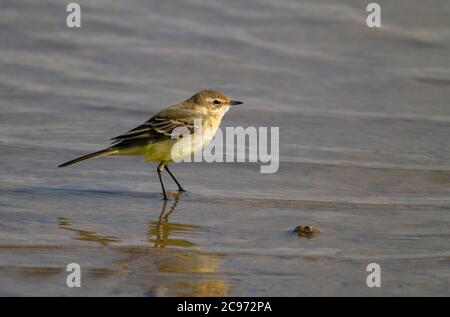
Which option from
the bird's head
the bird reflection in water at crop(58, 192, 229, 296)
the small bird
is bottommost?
the bird reflection in water at crop(58, 192, 229, 296)

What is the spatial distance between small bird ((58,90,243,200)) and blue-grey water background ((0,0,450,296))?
0.31 m

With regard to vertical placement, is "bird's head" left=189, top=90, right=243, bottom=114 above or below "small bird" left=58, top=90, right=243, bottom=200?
above

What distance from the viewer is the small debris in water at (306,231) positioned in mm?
8383

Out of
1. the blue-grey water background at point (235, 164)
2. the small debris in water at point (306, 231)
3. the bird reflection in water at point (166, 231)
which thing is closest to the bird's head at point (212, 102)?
the blue-grey water background at point (235, 164)

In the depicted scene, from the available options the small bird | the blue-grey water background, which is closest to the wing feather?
the small bird

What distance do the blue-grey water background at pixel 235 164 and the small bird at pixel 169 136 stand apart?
31 centimetres

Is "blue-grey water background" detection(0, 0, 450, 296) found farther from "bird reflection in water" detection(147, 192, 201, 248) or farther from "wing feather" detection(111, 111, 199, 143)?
"wing feather" detection(111, 111, 199, 143)

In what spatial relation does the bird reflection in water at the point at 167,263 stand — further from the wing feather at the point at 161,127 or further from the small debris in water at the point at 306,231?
the wing feather at the point at 161,127

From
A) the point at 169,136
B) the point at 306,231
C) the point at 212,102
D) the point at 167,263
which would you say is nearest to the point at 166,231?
the point at 167,263

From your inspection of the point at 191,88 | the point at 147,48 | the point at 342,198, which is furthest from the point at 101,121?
the point at 342,198

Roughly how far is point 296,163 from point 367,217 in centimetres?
185

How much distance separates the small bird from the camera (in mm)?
10039

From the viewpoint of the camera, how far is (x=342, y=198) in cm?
953

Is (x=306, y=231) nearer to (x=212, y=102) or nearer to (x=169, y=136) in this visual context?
(x=169, y=136)
